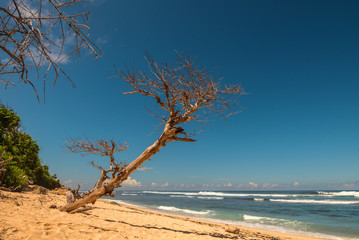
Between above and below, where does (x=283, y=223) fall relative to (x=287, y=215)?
above

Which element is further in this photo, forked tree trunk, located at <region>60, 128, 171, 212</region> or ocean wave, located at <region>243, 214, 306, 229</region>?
ocean wave, located at <region>243, 214, 306, 229</region>

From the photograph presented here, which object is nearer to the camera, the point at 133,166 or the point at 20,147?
the point at 133,166

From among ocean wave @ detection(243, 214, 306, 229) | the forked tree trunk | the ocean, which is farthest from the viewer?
ocean wave @ detection(243, 214, 306, 229)

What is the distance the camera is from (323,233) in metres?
11.5

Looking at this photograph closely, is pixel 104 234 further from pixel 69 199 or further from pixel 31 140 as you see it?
pixel 31 140

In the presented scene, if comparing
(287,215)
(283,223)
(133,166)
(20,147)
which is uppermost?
(20,147)

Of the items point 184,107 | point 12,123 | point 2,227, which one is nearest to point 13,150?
point 12,123

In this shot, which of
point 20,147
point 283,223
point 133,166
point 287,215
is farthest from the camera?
point 287,215

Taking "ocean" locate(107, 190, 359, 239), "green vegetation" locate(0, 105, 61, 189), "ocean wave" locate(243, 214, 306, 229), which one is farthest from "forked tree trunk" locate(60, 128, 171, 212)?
"ocean wave" locate(243, 214, 306, 229)

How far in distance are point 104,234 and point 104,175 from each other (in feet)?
11.9

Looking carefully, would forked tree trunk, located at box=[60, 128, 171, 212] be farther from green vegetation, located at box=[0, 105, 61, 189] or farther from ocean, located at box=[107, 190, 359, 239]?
ocean, located at box=[107, 190, 359, 239]

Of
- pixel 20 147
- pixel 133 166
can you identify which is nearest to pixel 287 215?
pixel 133 166

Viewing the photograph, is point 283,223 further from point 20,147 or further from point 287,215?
point 20,147

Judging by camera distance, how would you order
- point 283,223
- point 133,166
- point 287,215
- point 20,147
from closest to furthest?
1. point 133,166
2. point 283,223
3. point 20,147
4. point 287,215
